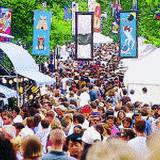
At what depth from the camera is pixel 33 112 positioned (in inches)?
606

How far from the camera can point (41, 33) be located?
27922mm

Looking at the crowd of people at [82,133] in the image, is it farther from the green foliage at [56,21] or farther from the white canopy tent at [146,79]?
the green foliage at [56,21]

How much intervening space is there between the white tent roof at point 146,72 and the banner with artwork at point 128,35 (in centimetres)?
172

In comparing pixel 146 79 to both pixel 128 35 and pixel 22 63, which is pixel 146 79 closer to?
pixel 128 35

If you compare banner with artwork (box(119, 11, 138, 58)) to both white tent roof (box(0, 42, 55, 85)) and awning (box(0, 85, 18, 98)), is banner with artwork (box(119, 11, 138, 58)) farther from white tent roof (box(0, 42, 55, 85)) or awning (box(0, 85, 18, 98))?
awning (box(0, 85, 18, 98))

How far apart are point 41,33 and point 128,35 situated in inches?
129

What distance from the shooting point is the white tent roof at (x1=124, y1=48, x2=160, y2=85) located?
23.7m

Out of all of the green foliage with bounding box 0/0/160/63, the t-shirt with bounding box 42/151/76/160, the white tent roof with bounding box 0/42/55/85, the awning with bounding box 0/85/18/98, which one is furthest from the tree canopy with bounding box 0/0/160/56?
the t-shirt with bounding box 42/151/76/160

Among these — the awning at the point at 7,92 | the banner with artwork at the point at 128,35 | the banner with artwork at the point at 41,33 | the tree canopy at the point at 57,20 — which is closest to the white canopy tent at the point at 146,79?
the banner with artwork at the point at 128,35

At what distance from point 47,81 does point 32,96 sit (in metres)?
2.04

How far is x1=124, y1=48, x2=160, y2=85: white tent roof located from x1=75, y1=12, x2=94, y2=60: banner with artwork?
1.61 meters

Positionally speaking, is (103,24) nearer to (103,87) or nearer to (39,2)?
(39,2)

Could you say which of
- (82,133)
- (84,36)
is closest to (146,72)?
(84,36)

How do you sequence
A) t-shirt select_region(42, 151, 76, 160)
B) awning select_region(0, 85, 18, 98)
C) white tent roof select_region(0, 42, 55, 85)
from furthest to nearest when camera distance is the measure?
white tent roof select_region(0, 42, 55, 85)
awning select_region(0, 85, 18, 98)
t-shirt select_region(42, 151, 76, 160)
